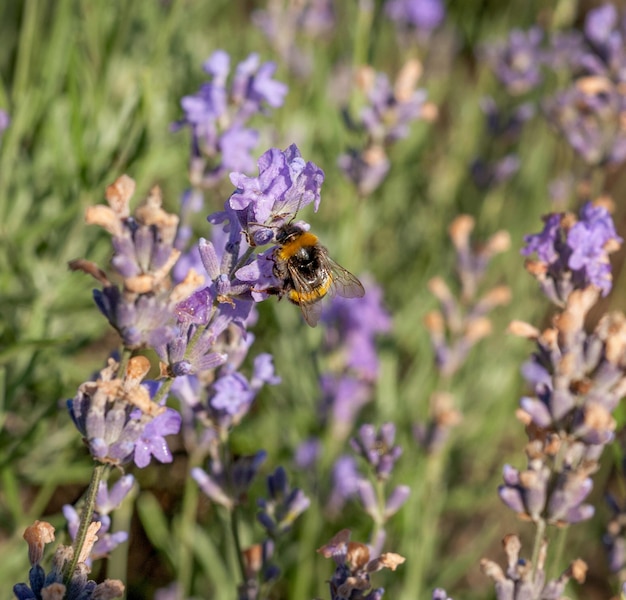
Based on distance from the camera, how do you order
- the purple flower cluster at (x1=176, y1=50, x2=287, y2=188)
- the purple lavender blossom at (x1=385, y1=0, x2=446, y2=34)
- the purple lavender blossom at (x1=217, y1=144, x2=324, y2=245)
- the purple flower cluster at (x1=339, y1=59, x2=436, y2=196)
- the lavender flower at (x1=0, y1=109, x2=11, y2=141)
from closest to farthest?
the purple lavender blossom at (x1=217, y1=144, x2=324, y2=245)
the purple flower cluster at (x1=176, y1=50, x2=287, y2=188)
the lavender flower at (x1=0, y1=109, x2=11, y2=141)
the purple flower cluster at (x1=339, y1=59, x2=436, y2=196)
the purple lavender blossom at (x1=385, y1=0, x2=446, y2=34)

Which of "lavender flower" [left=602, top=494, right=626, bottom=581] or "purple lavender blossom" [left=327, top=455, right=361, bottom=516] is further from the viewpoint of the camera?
"purple lavender blossom" [left=327, top=455, right=361, bottom=516]

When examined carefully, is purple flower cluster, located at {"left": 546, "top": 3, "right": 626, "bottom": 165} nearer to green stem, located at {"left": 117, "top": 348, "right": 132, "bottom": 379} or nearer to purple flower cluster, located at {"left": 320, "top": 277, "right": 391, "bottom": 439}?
purple flower cluster, located at {"left": 320, "top": 277, "right": 391, "bottom": 439}

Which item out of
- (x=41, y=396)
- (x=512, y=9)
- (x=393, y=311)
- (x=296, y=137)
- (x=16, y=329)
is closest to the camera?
(x=16, y=329)

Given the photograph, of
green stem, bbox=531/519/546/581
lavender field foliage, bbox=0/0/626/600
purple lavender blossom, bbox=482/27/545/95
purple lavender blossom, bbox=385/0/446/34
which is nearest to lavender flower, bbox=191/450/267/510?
lavender field foliage, bbox=0/0/626/600

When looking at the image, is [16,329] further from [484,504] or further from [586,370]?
[484,504]

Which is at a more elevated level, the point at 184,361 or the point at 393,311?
the point at 393,311

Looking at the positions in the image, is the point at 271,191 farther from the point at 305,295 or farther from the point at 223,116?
the point at 223,116

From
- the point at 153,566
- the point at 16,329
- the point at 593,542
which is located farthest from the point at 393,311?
the point at 16,329
